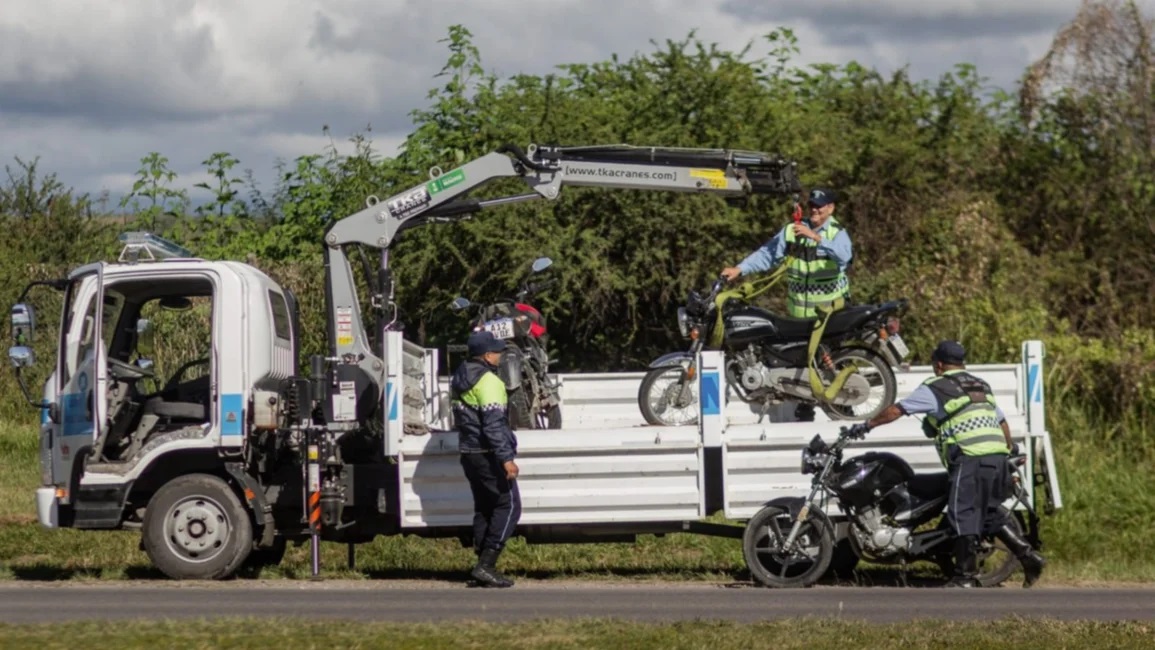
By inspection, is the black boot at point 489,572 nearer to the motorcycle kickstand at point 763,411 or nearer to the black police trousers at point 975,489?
the motorcycle kickstand at point 763,411

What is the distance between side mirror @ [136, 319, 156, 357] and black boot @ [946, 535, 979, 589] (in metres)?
6.26

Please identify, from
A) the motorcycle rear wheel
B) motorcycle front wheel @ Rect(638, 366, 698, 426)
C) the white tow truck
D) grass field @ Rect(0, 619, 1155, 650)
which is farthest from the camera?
motorcycle front wheel @ Rect(638, 366, 698, 426)

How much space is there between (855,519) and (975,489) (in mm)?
872

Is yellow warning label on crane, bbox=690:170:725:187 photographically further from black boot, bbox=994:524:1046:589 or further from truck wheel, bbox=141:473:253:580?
truck wheel, bbox=141:473:253:580

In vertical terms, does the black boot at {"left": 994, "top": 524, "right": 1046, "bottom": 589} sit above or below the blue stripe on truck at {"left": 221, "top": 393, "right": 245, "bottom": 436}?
below

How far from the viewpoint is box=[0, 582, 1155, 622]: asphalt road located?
10211 millimetres

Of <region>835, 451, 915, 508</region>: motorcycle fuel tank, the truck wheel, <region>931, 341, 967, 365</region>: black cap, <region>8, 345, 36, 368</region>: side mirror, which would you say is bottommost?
the truck wheel

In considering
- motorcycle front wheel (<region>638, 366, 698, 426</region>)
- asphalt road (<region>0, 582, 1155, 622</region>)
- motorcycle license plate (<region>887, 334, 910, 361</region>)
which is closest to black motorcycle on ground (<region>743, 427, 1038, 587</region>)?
asphalt road (<region>0, 582, 1155, 622</region>)

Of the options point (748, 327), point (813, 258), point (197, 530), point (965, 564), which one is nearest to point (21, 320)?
point (197, 530)

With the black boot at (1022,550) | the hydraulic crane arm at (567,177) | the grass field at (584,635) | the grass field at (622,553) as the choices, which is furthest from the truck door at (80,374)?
the black boot at (1022,550)

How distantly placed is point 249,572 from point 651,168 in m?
4.48

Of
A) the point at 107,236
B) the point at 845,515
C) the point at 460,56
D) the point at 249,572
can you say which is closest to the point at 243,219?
the point at 107,236

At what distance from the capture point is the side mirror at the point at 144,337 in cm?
1295

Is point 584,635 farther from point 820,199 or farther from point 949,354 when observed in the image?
point 820,199
